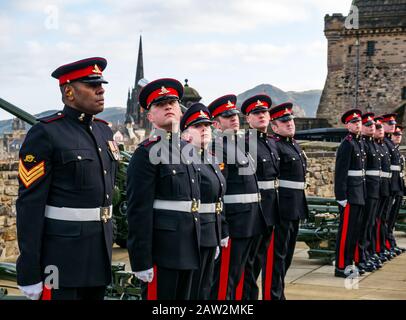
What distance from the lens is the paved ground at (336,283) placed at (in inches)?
310

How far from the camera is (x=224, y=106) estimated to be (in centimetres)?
642

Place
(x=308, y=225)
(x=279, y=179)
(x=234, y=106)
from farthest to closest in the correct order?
(x=308, y=225)
(x=279, y=179)
(x=234, y=106)

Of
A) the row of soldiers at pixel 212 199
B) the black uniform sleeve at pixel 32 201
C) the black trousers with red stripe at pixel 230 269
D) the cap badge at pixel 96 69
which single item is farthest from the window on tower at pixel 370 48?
the black uniform sleeve at pixel 32 201

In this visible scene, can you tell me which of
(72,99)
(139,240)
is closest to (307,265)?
(139,240)

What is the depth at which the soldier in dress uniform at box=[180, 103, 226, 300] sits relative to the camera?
5.45 metres

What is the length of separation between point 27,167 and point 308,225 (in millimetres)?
6637

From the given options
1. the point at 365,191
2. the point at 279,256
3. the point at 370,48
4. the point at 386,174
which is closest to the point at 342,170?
the point at 365,191

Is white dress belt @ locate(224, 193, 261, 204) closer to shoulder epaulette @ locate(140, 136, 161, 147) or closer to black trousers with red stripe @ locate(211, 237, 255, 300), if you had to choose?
black trousers with red stripe @ locate(211, 237, 255, 300)

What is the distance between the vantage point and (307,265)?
31.9 feet

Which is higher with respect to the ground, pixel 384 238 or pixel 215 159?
pixel 215 159

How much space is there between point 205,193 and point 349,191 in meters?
3.33

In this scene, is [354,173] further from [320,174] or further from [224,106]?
[320,174]

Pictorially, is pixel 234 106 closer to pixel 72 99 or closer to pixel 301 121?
pixel 72 99

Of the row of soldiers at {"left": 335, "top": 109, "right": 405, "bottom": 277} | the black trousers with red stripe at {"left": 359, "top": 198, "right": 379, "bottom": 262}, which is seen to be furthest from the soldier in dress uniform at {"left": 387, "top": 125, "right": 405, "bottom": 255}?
the black trousers with red stripe at {"left": 359, "top": 198, "right": 379, "bottom": 262}
